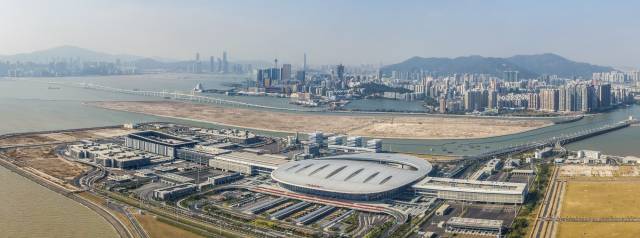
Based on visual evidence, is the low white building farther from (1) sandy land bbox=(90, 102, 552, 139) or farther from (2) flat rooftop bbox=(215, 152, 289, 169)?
(1) sandy land bbox=(90, 102, 552, 139)

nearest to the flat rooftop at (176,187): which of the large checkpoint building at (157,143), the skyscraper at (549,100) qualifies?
the large checkpoint building at (157,143)

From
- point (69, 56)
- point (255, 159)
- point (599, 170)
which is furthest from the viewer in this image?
point (69, 56)

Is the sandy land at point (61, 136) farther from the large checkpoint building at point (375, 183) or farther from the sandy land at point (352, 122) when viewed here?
the large checkpoint building at point (375, 183)

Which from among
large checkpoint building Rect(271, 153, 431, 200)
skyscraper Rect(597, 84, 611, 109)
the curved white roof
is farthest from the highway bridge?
skyscraper Rect(597, 84, 611, 109)

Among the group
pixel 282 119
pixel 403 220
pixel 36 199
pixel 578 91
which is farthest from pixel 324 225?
pixel 578 91

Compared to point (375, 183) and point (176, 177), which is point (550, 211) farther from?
point (176, 177)

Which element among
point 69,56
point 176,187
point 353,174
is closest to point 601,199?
point 353,174

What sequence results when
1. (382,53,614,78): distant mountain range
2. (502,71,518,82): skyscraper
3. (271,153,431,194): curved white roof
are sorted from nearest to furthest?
(271,153,431,194): curved white roof → (502,71,518,82): skyscraper → (382,53,614,78): distant mountain range
